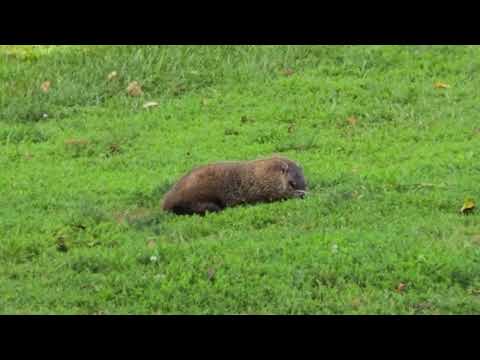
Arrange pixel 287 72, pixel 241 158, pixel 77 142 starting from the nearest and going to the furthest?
pixel 241 158 < pixel 77 142 < pixel 287 72

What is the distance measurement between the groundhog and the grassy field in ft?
0.72

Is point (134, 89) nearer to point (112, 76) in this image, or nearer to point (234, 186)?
point (112, 76)

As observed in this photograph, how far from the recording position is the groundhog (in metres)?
9.05

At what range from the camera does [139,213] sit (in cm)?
911

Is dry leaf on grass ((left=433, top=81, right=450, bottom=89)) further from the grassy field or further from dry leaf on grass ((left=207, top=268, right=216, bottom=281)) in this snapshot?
dry leaf on grass ((left=207, top=268, right=216, bottom=281))

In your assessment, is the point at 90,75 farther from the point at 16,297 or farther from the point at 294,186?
the point at 16,297

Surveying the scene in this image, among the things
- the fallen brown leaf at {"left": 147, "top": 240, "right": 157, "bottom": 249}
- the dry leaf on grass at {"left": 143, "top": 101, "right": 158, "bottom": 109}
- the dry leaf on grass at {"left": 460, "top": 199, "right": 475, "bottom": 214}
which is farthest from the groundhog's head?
the dry leaf on grass at {"left": 143, "top": 101, "right": 158, "bottom": 109}

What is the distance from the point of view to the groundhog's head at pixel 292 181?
931cm

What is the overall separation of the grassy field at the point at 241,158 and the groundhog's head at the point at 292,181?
23 cm

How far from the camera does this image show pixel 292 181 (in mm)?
9312

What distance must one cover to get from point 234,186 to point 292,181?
54cm

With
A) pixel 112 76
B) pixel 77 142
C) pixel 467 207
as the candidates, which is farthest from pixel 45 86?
pixel 467 207

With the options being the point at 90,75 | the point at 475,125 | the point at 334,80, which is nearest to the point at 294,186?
the point at 475,125

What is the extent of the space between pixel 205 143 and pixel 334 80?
2511mm
